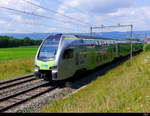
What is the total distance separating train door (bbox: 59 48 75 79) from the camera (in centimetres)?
1326

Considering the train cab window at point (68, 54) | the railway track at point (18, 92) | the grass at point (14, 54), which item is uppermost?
the train cab window at point (68, 54)

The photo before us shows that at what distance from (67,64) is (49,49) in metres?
1.45

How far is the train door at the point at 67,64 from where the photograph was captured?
13.3 meters

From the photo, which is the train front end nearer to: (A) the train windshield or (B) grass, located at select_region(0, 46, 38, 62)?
(A) the train windshield

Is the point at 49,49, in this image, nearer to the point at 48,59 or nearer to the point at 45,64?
the point at 48,59

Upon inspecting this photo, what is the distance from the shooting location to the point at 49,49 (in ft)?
44.5

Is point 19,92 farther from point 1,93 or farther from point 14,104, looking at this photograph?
point 14,104

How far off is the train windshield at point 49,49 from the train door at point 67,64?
66cm

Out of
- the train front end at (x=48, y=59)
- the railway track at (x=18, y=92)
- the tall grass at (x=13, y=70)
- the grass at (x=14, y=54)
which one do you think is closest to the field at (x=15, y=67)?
the tall grass at (x=13, y=70)

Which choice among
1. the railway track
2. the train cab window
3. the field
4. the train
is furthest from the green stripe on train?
the field

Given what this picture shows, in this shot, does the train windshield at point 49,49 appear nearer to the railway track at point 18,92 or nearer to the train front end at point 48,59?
the train front end at point 48,59

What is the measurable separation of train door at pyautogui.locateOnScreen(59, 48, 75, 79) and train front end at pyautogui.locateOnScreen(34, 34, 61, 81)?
0.48 m

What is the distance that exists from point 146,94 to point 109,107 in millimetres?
2345

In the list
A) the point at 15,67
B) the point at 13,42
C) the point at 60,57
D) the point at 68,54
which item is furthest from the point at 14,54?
the point at 13,42
